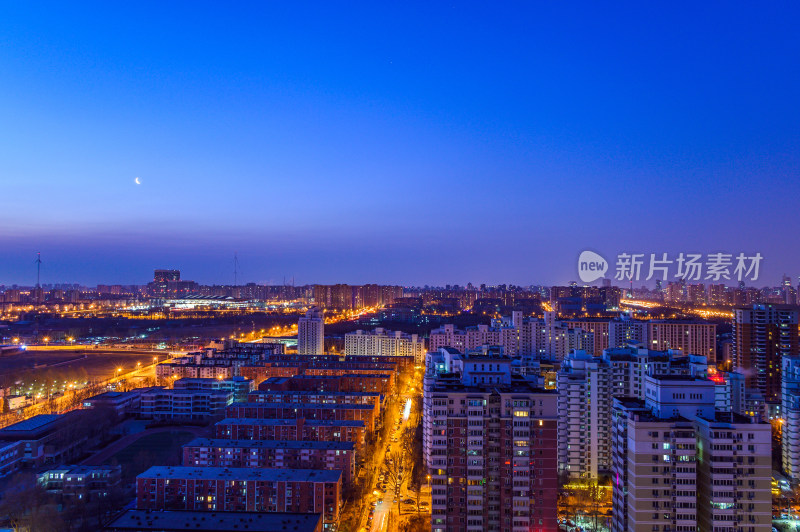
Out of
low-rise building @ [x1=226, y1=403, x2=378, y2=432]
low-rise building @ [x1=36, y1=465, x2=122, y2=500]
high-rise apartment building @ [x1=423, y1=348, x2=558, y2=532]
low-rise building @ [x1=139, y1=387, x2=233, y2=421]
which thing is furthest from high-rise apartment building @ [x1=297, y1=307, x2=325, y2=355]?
high-rise apartment building @ [x1=423, y1=348, x2=558, y2=532]

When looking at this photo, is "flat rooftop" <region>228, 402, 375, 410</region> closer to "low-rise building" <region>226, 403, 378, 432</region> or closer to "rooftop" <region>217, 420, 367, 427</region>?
"low-rise building" <region>226, 403, 378, 432</region>

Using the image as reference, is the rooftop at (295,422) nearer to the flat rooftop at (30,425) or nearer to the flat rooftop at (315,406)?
the flat rooftop at (315,406)

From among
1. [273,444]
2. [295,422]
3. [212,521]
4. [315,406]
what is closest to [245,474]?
[212,521]

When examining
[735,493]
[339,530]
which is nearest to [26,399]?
[339,530]

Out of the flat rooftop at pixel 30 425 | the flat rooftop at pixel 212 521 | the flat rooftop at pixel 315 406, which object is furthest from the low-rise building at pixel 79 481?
the flat rooftop at pixel 315 406

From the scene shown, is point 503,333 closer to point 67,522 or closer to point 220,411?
point 220,411

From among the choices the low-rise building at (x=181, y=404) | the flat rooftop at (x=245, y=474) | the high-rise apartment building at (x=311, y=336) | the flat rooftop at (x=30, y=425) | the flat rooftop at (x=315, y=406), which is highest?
the high-rise apartment building at (x=311, y=336)

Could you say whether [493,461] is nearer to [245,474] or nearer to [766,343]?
[245,474]
